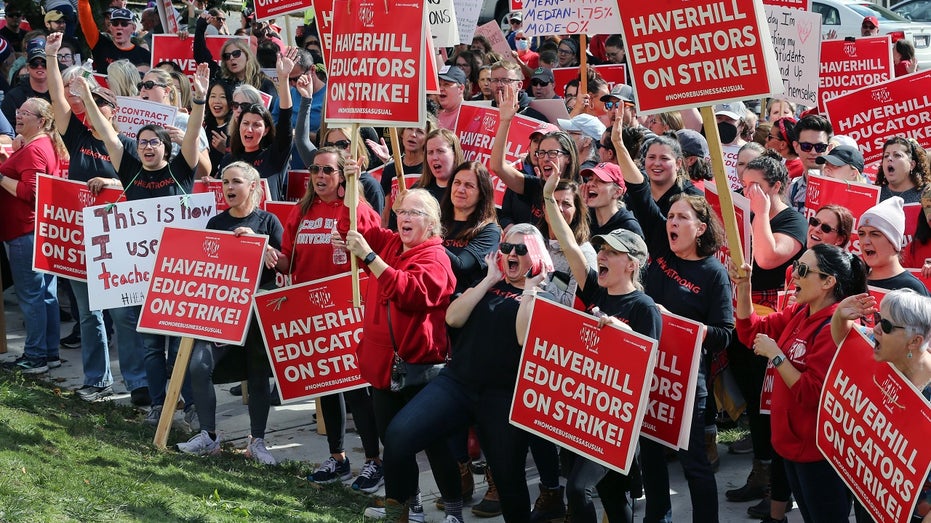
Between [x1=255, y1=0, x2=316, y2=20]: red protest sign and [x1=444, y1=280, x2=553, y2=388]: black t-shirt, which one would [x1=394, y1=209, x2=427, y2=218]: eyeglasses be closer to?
[x1=444, y1=280, x2=553, y2=388]: black t-shirt

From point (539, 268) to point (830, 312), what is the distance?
1565mm

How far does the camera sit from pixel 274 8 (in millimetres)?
12578

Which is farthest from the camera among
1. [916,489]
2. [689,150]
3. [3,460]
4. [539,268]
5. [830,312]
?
[689,150]

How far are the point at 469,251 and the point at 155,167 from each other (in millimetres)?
3054

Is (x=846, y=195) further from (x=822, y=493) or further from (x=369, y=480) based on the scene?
(x=369, y=480)

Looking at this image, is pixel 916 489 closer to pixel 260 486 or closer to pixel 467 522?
pixel 467 522

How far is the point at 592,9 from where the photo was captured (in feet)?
41.0

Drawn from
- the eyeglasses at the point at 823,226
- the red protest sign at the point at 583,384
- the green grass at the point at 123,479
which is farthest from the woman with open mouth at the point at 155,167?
the eyeglasses at the point at 823,226

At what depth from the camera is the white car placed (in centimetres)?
2372

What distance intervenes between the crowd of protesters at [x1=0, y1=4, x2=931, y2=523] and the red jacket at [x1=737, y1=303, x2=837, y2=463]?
0.04 feet

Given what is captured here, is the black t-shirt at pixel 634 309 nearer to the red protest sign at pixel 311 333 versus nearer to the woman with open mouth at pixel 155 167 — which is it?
the red protest sign at pixel 311 333

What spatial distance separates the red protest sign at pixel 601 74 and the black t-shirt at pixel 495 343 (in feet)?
21.6

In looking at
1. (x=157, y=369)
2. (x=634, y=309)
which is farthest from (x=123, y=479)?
(x=634, y=309)

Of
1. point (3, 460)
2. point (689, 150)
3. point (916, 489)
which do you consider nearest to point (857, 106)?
point (689, 150)
